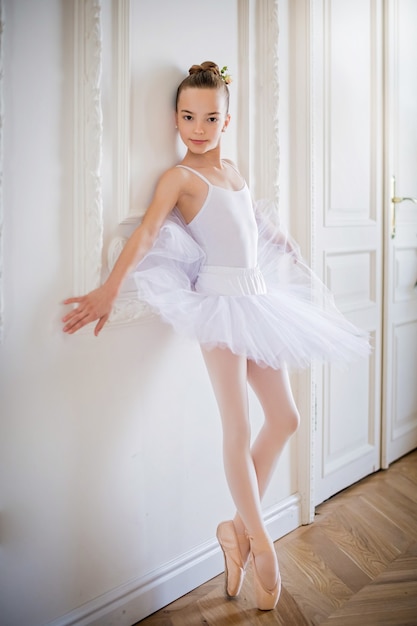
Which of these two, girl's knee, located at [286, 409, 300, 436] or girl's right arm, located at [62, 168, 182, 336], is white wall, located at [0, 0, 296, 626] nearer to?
girl's right arm, located at [62, 168, 182, 336]

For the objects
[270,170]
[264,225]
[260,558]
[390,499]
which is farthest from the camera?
[390,499]

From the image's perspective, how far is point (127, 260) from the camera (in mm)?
1466

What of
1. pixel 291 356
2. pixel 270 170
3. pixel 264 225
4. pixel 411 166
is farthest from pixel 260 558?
pixel 411 166

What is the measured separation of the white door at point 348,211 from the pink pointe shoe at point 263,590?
31.0 inches

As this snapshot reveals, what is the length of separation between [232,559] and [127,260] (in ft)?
3.29

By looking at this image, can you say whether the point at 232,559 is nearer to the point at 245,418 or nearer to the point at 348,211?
the point at 245,418

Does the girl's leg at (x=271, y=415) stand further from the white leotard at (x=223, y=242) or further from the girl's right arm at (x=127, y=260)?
the girl's right arm at (x=127, y=260)

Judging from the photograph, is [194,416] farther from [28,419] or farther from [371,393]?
[371,393]

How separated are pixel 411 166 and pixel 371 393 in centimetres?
119

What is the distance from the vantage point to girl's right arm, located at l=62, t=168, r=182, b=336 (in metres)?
1.41

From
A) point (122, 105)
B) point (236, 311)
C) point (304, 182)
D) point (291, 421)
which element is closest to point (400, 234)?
point (304, 182)

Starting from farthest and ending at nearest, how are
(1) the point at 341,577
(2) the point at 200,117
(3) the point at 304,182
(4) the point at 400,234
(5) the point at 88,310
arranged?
(4) the point at 400,234 < (3) the point at 304,182 < (1) the point at 341,577 < (2) the point at 200,117 < (5) the point at 88,310

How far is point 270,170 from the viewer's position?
81.4 inches

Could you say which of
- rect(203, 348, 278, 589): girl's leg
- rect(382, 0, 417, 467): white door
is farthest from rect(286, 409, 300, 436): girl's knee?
rect(382, 0, 417, 467): white door
